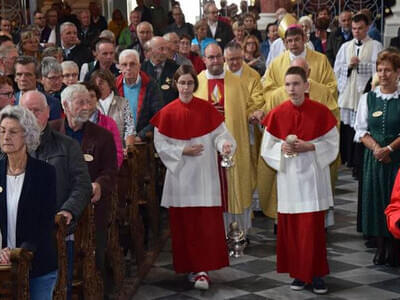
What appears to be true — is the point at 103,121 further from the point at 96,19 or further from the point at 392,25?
the point at 392,25

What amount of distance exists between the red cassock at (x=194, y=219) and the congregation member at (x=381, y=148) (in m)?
1.25

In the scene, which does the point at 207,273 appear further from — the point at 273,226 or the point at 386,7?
the point at 386,7

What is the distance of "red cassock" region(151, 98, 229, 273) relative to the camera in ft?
24.2

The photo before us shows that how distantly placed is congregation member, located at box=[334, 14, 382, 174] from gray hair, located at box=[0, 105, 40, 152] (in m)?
6.76

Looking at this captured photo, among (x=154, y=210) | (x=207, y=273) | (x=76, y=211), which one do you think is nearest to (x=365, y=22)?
(x=154, y=210)

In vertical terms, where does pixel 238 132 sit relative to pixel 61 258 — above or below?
above

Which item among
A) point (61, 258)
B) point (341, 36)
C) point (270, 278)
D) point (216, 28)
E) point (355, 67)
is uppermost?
point (216, 28)

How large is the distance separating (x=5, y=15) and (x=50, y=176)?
39.3 ft

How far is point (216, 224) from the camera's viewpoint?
24.3 ft

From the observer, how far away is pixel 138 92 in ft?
28.0

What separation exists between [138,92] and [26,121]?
361 centimetres

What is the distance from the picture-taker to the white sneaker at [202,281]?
7270mm

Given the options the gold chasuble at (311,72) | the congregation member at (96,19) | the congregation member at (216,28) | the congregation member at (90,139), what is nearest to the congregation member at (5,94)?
the congregation member at (90,139)

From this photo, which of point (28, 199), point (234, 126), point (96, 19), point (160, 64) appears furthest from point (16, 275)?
point (96, 19)
